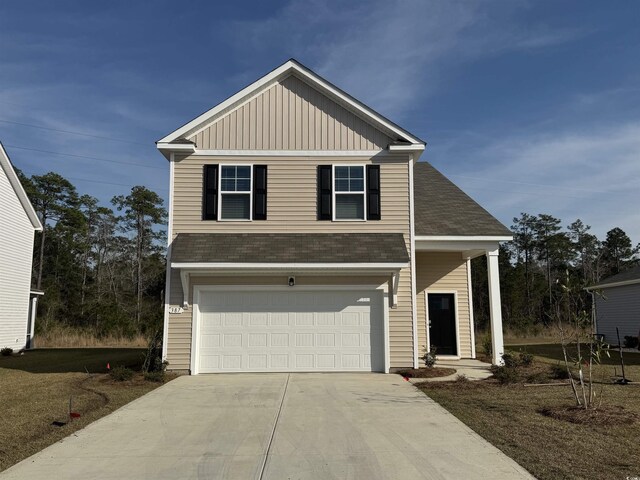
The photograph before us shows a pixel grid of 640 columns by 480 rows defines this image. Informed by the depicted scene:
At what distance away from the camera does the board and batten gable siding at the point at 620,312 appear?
21234 mm

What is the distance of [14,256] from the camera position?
67.2 ft

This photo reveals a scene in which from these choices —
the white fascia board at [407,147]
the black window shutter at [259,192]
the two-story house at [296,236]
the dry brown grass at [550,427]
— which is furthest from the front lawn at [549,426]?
the white fascia board at [407,147]

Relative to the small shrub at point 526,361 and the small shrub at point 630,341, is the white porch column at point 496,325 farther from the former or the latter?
the small shrub at point 630,341

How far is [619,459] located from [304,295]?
812 centimetres

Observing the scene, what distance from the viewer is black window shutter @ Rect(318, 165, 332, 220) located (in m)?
13.0

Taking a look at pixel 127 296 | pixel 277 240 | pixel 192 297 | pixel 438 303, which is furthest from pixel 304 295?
pixel 127 296

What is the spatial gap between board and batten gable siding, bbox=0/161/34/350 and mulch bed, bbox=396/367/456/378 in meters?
16.3

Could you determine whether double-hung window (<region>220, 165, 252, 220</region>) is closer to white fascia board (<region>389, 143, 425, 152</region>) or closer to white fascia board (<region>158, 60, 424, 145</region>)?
white fascia board (<region>158, 60, 424, 145</region>)

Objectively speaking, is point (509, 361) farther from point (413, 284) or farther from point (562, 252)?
point (562, 252)

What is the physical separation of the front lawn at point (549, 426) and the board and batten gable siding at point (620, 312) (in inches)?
498

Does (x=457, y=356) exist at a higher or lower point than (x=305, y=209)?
lower

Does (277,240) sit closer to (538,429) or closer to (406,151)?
(406,151)

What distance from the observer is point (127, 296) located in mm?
40344

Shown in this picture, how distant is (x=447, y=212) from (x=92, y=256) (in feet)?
124
